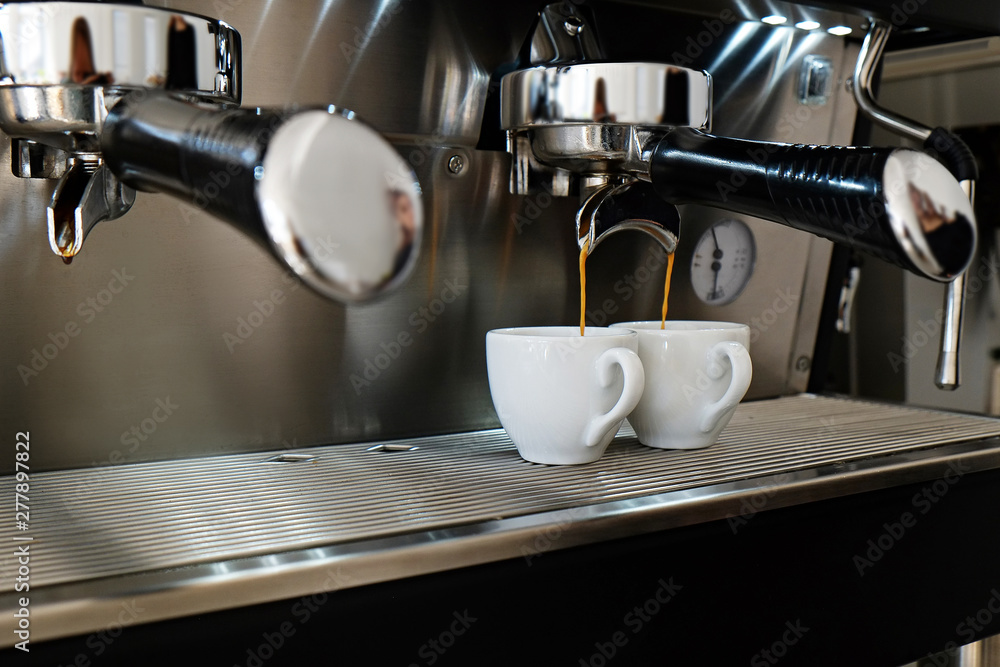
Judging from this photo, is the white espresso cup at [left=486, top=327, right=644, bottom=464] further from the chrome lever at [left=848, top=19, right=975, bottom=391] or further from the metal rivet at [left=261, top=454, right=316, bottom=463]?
the chrome lever at [left=848, top=19, right=975, bottom=391]

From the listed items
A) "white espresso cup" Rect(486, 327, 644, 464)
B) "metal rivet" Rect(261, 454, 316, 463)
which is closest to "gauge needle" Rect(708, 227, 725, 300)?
"white espresso cup" Rect(486, 327, 644, 464)

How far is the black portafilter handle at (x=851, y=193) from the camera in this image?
1.20 ft

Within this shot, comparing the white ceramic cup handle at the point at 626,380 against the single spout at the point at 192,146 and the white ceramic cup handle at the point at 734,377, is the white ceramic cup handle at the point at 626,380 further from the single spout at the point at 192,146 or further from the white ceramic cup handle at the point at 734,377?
the single spout at the point at 192,146

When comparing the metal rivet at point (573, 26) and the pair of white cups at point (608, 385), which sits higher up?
the metal rivet at point (573, 26)

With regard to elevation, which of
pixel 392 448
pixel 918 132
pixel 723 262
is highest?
pixel 918 132

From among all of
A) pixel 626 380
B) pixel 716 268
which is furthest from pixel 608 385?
pixel 716 268

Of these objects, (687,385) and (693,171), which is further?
(687,385)

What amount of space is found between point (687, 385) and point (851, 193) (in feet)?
0.79

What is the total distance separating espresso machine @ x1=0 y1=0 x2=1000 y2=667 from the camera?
37 cm

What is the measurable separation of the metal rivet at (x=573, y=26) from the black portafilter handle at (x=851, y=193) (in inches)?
5.5

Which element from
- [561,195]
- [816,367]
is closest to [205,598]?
[561,195]

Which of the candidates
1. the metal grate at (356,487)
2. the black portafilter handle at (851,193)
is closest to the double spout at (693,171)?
the black portafilter handle at (851,193)

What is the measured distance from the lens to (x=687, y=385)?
0.62 meters

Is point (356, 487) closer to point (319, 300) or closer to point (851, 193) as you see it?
point (319, 300)
